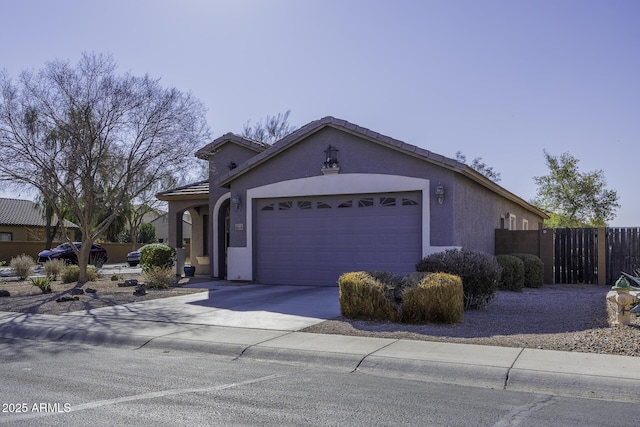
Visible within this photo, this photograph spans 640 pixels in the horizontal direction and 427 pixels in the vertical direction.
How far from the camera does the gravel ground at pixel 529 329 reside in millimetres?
8695

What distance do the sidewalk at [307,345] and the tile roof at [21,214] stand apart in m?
39.3

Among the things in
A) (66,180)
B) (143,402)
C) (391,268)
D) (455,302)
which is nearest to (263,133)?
(66,180)

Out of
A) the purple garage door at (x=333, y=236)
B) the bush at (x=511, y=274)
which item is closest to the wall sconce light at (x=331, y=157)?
the purple garage door at (x=333, y=236)

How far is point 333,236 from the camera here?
56.0 feet

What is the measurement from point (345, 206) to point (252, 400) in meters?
11.1

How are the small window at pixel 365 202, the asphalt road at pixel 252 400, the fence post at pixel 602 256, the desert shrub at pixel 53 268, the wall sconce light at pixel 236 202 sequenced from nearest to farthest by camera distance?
the asphalt road at pixel 252 400
the small window at pixel 365 202
the wall sconce light at pixel 236 202
the fence post at pixel 602 256
the desert shrub at pixel 53 268

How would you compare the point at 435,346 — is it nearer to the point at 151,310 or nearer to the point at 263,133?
the point at 151,310

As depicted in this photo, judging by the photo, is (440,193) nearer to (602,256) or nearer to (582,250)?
(582,250)

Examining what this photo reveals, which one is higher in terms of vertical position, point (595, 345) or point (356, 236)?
point (356, 236)

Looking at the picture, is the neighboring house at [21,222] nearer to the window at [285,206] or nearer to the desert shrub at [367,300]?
the window at [285,206]

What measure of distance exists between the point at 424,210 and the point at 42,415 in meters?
11.5

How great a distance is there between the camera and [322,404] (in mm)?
6094

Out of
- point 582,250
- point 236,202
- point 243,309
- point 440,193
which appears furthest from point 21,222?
point 582,250

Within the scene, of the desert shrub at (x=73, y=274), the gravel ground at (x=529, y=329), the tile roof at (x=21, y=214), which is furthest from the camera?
the tile roof at (x=21, y=214)
